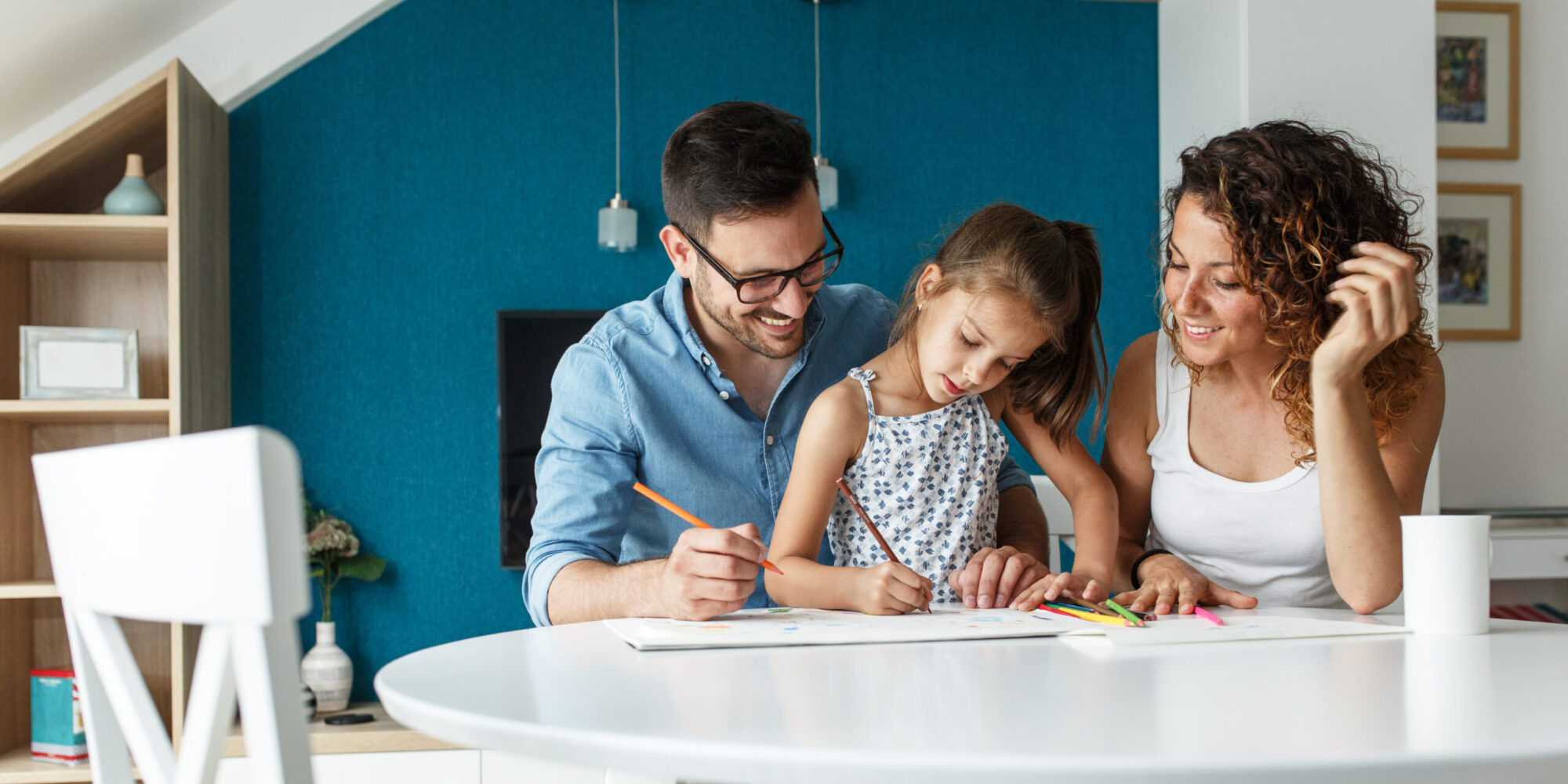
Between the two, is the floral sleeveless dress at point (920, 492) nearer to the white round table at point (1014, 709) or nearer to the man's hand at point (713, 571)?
the man's hand at point (713, 571)

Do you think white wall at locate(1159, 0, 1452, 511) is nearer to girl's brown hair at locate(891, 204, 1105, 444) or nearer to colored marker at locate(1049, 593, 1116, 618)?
girl's brown hair at locate(891, 204, 1105, 444)

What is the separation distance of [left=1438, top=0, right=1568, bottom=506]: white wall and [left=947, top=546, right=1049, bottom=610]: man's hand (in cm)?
325

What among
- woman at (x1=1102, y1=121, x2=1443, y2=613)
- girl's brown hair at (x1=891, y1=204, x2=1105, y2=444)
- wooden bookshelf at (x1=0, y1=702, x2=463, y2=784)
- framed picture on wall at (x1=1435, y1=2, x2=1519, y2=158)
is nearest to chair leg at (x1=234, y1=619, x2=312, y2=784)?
woman at (x1=1102, y1=121, x2=1443, y2=613)

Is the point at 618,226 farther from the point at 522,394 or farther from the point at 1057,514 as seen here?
the point at 1057,514

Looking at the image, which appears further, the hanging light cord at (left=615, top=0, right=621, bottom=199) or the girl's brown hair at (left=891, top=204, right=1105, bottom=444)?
the hanging light cord at (left=615, top=0, right=621, bottom=199)

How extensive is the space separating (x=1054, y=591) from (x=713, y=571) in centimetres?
40

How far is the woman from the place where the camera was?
1432 millimetres

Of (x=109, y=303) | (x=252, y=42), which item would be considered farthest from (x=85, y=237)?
(x=252, y=42)

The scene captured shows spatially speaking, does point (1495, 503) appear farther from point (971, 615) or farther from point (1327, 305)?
point (971, 615)

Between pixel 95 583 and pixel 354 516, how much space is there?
3148 millimetres

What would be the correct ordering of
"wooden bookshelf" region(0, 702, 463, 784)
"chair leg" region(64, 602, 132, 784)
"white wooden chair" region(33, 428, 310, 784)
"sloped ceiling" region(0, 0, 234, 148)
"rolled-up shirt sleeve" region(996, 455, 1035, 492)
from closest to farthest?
"white wooden chair" region(33, 428, 310, 784)
"chair leg" region(64, 602, 132, 784)
"rolled-up shirt sleeve" region(996, 455, 1035, 492)
"sloped ceiling" region(0, 0, 234, 148)
"wooden bookshelf" region(0, 702, 463, 784)

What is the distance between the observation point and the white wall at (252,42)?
3.52m

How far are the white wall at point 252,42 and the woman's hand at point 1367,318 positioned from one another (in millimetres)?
3328

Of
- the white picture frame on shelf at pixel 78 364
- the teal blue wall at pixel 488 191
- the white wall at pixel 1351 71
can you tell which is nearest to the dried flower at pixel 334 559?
the teal blue wall at pixel 488 191
